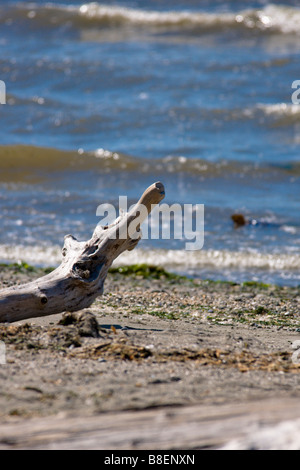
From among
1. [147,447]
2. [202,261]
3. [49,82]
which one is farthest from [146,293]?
[49,82]

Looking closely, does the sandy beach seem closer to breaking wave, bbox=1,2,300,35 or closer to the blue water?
the blue water

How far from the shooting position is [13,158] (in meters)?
14.2

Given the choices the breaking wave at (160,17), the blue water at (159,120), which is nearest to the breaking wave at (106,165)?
the blue water at (159,120)

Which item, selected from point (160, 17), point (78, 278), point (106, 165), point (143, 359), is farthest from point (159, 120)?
point (143, 359)

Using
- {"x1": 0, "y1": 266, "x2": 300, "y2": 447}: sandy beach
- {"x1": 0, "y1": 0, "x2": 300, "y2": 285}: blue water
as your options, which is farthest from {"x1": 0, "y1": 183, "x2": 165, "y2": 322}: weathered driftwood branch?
{"x1": 0, "y1": 0, "x2": 300, "y2": 285}: blue water

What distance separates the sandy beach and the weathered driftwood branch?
141 mm

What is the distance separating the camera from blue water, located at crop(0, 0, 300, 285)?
10.7 metres

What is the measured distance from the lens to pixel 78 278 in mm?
4992

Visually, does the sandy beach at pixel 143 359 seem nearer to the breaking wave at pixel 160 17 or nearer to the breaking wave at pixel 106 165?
Result: the breaking wave at pixel 106 165

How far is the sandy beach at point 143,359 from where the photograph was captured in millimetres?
3453

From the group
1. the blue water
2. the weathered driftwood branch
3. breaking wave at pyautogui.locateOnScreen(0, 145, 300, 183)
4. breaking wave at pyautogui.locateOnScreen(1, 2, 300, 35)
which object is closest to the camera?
the weathered driftwood branch

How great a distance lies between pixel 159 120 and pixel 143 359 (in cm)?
1254

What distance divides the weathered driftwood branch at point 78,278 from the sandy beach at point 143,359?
0.14m

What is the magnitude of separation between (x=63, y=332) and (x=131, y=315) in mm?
1264
